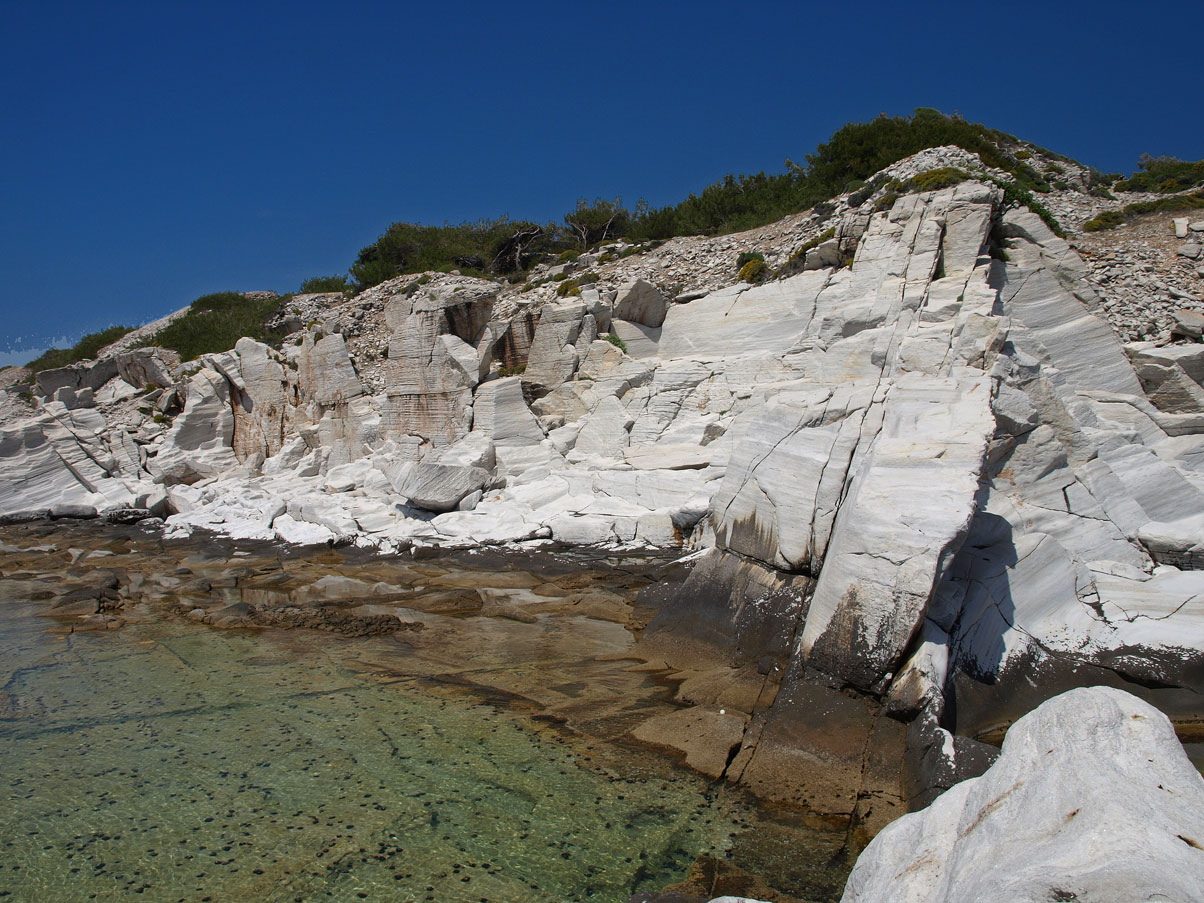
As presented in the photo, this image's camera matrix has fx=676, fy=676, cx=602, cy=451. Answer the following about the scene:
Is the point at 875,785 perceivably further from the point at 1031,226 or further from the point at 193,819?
the point at 1031,226

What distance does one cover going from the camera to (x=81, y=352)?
1280 inches

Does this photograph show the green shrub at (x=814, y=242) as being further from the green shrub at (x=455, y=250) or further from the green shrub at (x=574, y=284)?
the green shrub at (x=455, y=250)

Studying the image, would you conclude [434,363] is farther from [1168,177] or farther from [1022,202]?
[1168,177]

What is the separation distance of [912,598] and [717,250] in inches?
606

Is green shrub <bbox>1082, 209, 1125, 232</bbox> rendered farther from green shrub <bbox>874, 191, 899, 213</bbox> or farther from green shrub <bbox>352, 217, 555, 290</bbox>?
green shrub <bbox>352, 217, 555, 290</bbox>

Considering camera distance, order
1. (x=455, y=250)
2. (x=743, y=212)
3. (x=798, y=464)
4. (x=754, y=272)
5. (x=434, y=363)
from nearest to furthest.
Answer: (x=798, y=464)
(x=754, y=272)
(x=434, y=363)
(x=743, y=212)
(x=455, y=250)

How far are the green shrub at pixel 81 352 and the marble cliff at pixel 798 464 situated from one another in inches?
429

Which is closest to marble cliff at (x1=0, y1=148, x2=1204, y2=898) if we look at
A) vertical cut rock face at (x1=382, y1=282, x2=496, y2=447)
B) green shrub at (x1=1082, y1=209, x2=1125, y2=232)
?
vertical cut rock face at (x1=382, y1=282, x2=496, y2=447)

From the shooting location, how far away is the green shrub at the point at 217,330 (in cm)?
2725

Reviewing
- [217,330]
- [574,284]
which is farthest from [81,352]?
[574,284]

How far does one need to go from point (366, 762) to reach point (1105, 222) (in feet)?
61.6

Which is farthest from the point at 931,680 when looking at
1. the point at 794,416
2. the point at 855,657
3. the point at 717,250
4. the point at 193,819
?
the point at 717,250

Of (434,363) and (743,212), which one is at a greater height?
(743,212)

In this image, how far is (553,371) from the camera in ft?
52.2
